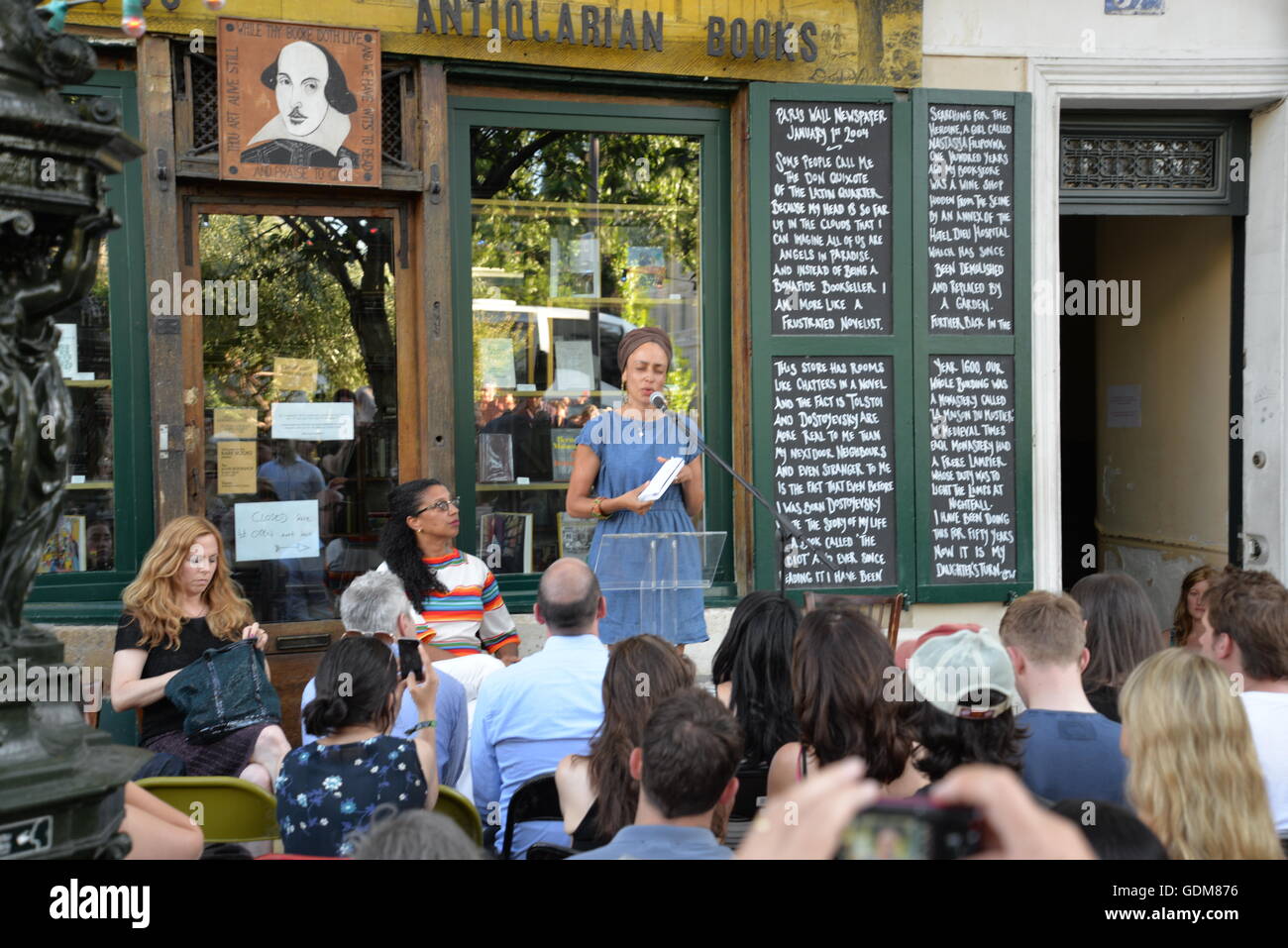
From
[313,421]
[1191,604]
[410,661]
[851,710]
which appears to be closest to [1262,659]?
[851,710]

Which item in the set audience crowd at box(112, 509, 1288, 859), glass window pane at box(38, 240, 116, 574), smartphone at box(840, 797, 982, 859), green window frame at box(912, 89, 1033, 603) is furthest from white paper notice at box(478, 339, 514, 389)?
smartphone at box(840, 797, 982, 859)

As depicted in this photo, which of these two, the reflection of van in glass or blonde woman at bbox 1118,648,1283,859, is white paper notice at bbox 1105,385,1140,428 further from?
blonde woman at bbox 1118,648,1283,859

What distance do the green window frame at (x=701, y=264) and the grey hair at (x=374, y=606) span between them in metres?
1.78

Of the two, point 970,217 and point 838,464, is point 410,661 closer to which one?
point 838,464

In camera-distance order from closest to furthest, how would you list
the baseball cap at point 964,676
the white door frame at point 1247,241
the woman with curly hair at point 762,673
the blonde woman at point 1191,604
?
the baseball cap at point 964,676
the woman with curly hair at point 762,673
the blonde woman at point 1191,604
the white door frame at point 1247,241

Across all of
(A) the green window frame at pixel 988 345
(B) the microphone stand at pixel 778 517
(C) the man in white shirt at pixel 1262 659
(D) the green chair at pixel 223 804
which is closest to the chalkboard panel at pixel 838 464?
(B) the microphone stand at pixel 778 517

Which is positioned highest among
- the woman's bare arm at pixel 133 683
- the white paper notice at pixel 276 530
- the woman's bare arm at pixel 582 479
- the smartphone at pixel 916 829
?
the woman's bare arm at pixel 582 479

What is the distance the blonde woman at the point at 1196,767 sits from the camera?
7.78 ft

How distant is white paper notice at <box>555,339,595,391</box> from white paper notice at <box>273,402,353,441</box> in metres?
1.10

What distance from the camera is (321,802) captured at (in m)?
3.05

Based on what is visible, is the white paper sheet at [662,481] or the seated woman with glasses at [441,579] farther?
the seated woman with glasses at [441,579]

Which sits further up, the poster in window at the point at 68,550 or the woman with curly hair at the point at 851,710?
the poster in window at the point at 68,550

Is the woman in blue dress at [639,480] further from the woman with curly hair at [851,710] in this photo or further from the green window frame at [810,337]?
the woman with curly hair at [851,710]

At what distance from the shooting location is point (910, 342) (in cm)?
667
